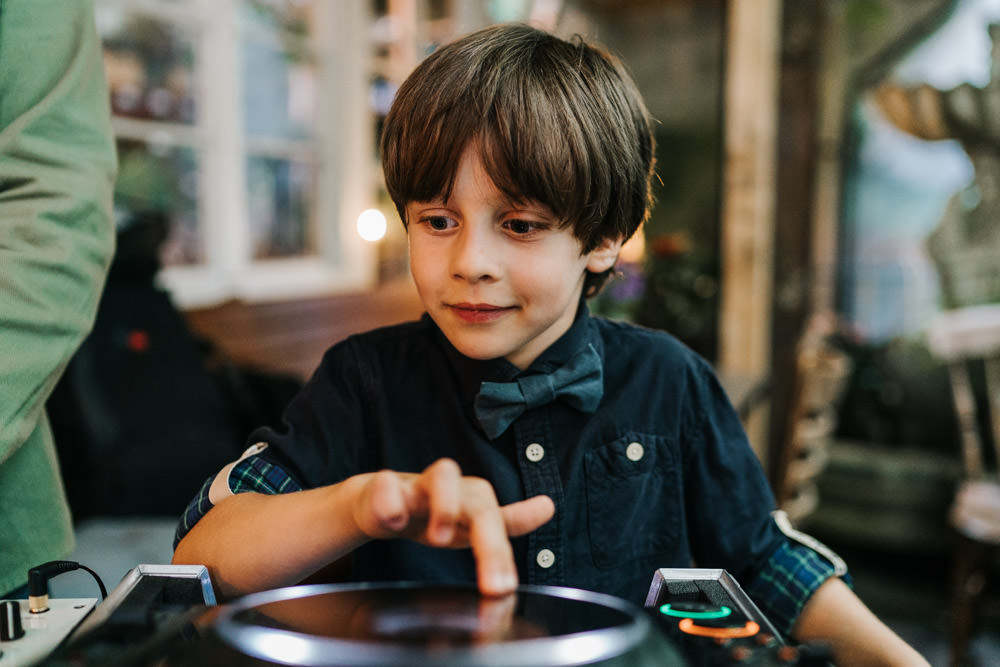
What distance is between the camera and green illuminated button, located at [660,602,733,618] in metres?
0.45

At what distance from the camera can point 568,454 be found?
74 cm

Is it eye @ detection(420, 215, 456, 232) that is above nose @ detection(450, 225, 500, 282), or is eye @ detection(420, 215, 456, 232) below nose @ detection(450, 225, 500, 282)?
above

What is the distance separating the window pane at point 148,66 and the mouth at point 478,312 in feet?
6.59

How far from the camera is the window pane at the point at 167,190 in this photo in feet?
7.55

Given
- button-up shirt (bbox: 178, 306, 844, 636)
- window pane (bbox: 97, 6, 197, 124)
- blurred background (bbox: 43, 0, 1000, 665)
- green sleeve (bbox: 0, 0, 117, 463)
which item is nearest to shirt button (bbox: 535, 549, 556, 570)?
button-up shirt (bbox: 178, 306, 844, 636)

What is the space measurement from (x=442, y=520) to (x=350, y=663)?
100 mm

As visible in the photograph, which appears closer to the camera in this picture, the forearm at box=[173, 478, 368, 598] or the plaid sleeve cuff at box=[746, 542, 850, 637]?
the forearm at box=[173, 478, 368, 598]

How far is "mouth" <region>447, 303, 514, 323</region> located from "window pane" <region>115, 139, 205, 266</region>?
1.71 metres

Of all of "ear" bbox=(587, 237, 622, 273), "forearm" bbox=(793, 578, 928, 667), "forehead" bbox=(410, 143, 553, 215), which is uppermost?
"forehead" bbox=(410, 143, 553, 215)

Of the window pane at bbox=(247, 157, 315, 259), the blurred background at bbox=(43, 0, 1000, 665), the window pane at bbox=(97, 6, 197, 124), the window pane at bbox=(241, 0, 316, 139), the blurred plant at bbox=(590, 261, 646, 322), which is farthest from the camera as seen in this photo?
the blurred plant at bbox=(590, 261, 646, 322)

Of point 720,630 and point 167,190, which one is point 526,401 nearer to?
point 720,630

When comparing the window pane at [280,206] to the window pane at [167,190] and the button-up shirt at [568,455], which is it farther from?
the button-up shirt at [568,455]

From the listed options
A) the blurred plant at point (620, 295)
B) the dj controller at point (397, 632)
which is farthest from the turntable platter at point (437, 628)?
the blurred plant at point (620, 295)

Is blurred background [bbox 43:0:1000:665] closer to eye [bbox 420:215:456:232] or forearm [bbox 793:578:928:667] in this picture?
eye [bbox 420:215:456:232]
